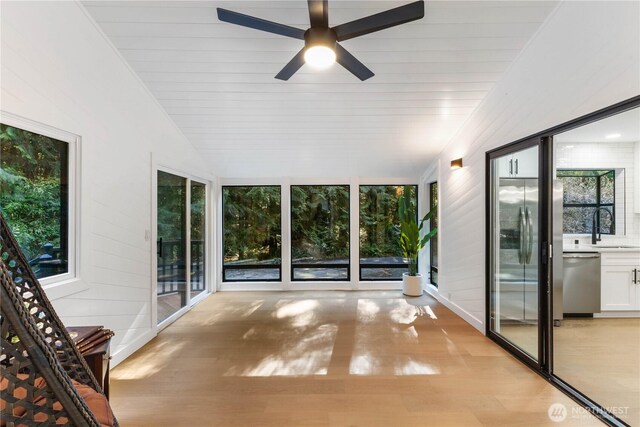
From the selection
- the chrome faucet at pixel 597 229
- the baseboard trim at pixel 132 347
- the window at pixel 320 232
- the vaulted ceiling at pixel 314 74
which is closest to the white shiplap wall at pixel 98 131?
the baseboard trim at pixel 132 347

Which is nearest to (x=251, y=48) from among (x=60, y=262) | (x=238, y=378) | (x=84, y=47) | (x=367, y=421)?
(x=84, y=47)

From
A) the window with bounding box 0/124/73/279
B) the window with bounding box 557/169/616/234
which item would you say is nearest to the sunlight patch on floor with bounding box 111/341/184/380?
the window with bounding box 0/124/73/279

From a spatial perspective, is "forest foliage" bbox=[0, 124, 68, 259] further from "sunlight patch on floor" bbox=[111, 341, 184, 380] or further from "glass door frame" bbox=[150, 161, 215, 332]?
"sunlight patch on floor" bbox=[111, 341, 184, 380]

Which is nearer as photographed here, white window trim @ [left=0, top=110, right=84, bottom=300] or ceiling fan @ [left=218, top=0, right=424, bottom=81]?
ceiling fan @ [left=218, top=0, right=424, bottom=81]

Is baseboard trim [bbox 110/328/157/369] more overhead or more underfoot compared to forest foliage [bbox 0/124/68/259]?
more underfoot

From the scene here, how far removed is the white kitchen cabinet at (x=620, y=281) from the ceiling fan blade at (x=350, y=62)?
373cm

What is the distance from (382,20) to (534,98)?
1.67 metres

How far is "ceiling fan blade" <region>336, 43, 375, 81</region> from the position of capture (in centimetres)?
213

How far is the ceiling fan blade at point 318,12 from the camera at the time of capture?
5.71 ft

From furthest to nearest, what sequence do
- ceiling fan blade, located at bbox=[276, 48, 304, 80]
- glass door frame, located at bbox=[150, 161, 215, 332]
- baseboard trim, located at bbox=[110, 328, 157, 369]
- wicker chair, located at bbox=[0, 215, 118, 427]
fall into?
glass door frame, located at bbox=[150, 161, 215, 332] → baseboard trim, located at bbox=[110, 328, 157, 369] → ceiling fan blade, located at bbox=[276, 48, 304, 80] → wicker chair, located at bbox=[0, 215, 118, 427]

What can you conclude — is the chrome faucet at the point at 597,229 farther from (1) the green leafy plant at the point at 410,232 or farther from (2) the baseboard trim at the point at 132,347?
(2) the baseboard trim at the point at 132,347

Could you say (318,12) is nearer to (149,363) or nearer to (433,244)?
(149,363)

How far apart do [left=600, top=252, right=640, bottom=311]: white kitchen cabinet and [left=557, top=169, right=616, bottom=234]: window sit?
59cm

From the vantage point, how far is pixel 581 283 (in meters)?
3.70
